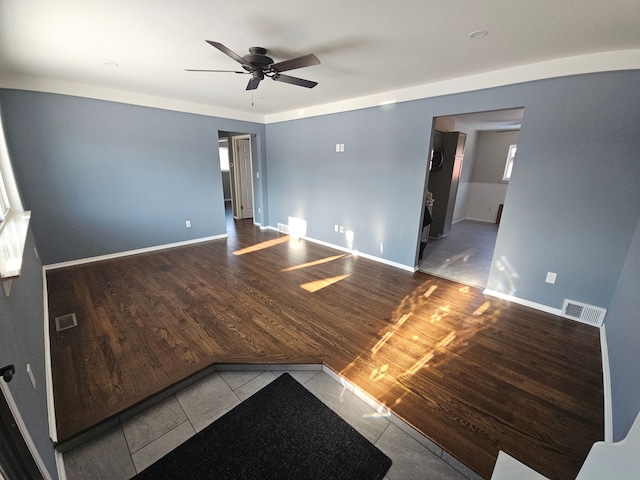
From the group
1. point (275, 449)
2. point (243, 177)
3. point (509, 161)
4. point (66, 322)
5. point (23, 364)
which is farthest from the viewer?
point (243, 177)

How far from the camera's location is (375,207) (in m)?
4.15

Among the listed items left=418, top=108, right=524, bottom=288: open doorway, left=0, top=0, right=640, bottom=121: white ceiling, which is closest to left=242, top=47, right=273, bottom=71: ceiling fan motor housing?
left=0, top=0, right=640, bottom=121: white ceiling

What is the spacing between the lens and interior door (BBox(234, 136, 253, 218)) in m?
6.75

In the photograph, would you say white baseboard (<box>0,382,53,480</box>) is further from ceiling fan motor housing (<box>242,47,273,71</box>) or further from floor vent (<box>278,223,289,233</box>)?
floor vent (<box>278,223,289,233</box>)

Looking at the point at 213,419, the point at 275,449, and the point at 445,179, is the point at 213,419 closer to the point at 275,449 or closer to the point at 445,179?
the point at 275,449

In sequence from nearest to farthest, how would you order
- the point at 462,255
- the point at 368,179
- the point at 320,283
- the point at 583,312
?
the point at 583,312
the point at 320,283
the point at 368,179
the point at 462,255

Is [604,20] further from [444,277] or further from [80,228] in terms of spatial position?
[80,228]

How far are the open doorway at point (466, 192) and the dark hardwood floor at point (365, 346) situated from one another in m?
0.93

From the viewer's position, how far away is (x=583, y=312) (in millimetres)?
2676

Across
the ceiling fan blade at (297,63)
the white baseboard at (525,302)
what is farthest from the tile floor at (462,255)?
the ceiling fan blade at (297,63)

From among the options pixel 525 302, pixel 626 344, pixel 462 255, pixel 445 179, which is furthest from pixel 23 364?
pixel 445 179

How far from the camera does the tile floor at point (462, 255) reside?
377 cm

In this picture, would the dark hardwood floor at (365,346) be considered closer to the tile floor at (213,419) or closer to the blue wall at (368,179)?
the tile floor at (213,419)

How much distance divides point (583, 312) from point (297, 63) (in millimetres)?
3667
